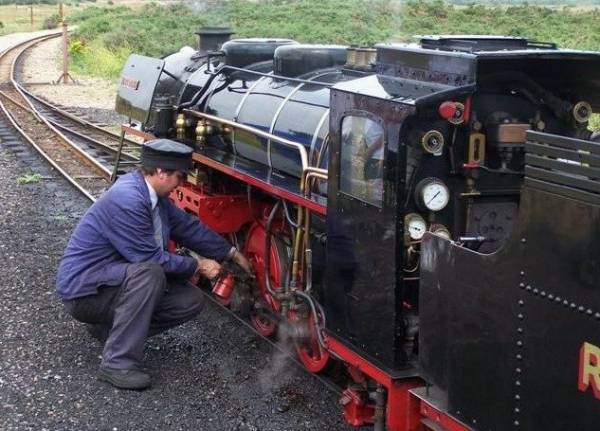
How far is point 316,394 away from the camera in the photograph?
544 centimetres

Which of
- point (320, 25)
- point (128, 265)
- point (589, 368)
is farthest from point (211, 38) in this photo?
point (320, 25)

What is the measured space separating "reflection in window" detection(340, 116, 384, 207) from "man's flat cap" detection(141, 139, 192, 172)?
4.74ft

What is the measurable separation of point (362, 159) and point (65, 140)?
1107 centimetres

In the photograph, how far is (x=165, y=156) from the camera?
5.54 m

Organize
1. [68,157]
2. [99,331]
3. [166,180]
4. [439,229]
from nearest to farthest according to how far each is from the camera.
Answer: [439,229], [166,180], [99,331], [68,157]

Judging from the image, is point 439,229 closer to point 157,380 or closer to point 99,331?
point 157,380

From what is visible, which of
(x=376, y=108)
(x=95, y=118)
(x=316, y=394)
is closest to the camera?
(x=376, y=108)

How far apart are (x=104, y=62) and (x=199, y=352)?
23.9m

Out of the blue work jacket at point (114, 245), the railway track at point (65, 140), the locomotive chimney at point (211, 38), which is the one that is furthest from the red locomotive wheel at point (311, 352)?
the railway track at point (65, 140)

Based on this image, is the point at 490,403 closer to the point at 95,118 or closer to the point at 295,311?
the point at 295,311

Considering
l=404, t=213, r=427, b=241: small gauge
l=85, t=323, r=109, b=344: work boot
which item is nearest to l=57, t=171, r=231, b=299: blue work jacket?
l=85, t=323, r=109, b=344: work boot

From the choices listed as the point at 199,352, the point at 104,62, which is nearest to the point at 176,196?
the point at 199,352

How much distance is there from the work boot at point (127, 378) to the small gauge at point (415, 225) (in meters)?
2.31

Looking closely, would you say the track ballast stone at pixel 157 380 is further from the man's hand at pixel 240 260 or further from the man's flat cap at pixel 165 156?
the man's flat cap at pixel 165 156
